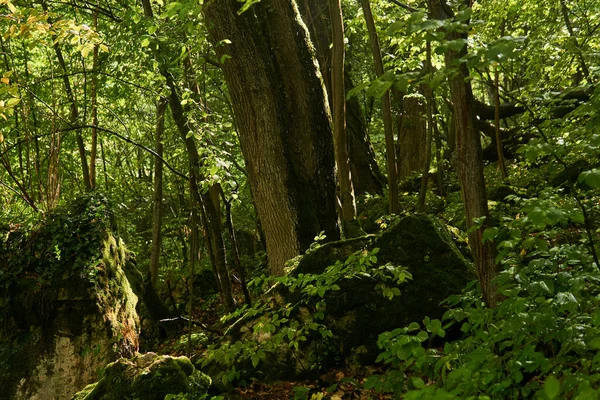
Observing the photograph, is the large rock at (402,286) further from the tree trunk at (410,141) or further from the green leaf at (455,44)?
Answer: the tree trunk at (410,141)

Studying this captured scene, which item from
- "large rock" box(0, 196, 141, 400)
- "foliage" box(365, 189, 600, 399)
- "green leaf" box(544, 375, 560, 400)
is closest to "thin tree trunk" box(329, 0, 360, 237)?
"large rock" box(0, 196, 141, 400)

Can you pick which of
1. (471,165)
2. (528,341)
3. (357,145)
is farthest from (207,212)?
(528,341)

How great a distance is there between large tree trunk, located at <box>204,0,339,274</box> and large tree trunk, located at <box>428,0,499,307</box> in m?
2.82

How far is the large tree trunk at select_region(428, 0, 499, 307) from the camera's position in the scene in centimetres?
331

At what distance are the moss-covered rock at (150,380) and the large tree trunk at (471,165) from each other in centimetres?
226

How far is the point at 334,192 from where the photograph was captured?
6.41 meters

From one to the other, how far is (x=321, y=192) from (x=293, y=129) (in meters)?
0.81

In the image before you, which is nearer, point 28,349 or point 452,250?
point 452,250

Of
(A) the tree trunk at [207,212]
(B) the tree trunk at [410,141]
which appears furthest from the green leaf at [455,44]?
(B) the tree trunk at [410,141]

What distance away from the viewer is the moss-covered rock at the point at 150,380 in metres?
3.96

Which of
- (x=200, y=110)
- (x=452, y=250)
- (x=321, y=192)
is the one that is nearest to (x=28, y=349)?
(x=200, y=110)

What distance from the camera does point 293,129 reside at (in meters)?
6.21

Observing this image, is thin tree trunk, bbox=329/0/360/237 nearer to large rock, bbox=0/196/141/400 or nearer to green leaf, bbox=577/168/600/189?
large rock, bbox=0/196/141/400

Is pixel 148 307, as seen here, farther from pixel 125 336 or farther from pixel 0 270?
pixel 0 270
